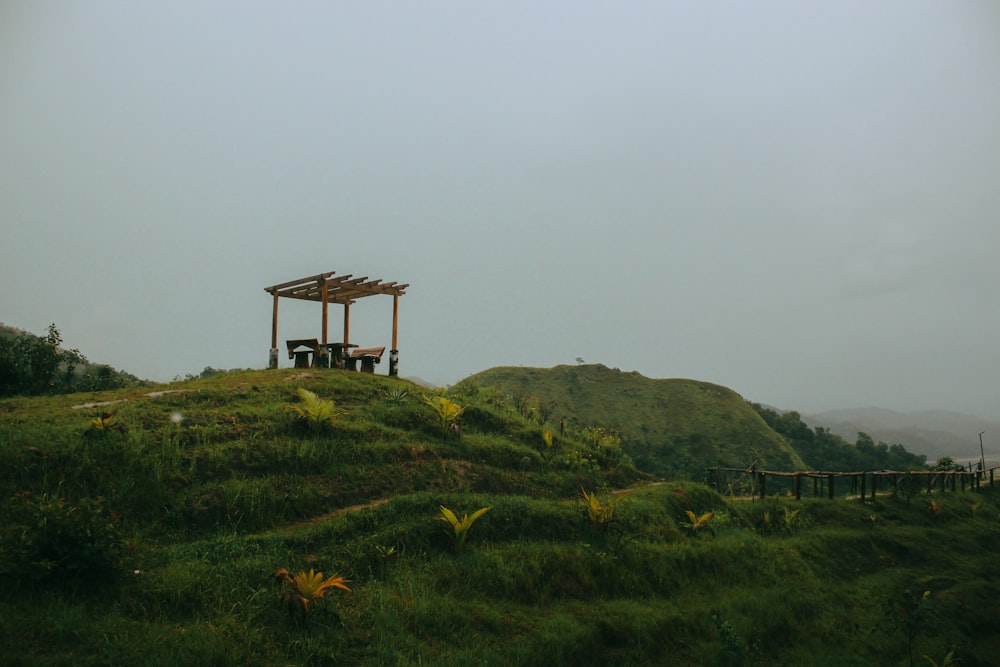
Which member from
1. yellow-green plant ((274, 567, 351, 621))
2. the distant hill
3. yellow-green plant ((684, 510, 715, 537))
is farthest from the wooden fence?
yellow-green plant ((274, 567, 351, 621))

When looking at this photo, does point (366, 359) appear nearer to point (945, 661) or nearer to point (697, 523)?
point (697, 523)

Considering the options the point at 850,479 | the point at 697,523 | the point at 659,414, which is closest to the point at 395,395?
the point at 697,523

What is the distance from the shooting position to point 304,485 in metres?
10.1

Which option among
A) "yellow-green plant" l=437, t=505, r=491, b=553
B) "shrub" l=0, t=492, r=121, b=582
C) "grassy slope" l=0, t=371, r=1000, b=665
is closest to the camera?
"shrub" l=0, t=492, r=121, b=582

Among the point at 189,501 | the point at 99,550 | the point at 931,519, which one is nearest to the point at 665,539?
the point at 189,501

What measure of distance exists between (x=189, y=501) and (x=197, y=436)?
2.05 metres

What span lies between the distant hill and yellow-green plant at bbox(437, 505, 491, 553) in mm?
29272

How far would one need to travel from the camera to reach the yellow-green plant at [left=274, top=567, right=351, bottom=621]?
267 inches

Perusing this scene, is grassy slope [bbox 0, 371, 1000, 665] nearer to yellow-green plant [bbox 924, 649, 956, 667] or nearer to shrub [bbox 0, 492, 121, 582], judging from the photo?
shrub [bbox 0, 492, 121, 582]

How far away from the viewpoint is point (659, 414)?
4688cm

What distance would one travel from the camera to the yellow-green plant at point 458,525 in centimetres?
930

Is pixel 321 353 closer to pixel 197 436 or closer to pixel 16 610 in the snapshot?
pixel 197 436

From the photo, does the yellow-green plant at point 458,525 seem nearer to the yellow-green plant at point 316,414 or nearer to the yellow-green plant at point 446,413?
the yellow-green plant at point 316,414

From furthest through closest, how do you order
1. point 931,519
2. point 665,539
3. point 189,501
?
point 931,519, point 665,539, point 189,501
